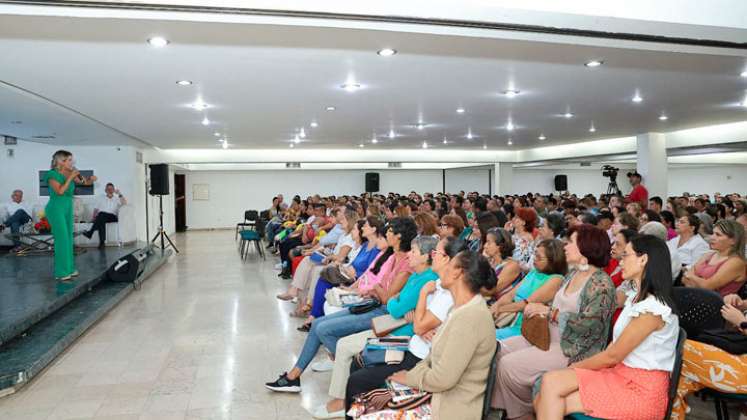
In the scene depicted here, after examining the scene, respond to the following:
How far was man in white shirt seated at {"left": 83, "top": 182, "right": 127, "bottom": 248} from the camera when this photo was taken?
10.7 metres

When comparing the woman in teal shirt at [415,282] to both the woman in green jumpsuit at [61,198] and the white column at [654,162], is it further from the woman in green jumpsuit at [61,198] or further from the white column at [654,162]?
the white column at [654,162]

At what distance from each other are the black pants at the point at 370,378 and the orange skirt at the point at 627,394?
35.6 inches

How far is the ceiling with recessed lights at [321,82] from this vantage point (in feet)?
12.6

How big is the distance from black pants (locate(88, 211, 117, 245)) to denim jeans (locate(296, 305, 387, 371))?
8.62 meters

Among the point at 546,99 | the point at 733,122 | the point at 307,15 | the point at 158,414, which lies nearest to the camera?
the point at 307,15

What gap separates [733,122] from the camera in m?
9.76

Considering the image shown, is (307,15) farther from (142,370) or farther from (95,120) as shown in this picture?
(95,120)

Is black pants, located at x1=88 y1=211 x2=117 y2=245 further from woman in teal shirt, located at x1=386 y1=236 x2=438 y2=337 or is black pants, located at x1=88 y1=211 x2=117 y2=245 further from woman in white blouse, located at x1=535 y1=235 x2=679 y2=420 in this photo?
woman in white blouse, located at x1=535 y1=235 x2=679 y2=420

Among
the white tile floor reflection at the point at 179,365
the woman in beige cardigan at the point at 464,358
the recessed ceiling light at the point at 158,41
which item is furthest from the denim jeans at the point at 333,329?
the recessed ceiling light at the point at 158,41

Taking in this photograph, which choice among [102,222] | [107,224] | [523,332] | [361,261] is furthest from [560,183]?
[523,332]

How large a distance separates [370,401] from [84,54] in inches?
141

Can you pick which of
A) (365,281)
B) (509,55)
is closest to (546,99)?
(509,55)

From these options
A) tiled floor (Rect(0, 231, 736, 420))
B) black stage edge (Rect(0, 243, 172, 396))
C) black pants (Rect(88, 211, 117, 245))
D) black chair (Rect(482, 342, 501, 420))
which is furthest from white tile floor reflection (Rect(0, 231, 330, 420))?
black pants (Rect(88, 211, 117, 245))

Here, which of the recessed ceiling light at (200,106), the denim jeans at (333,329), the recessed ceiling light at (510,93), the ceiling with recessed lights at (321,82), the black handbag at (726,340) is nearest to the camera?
the black handbag at (726,340)
